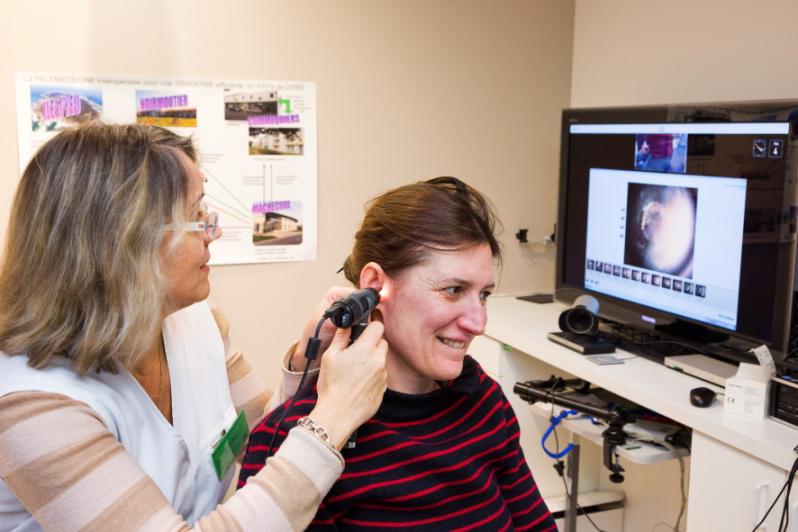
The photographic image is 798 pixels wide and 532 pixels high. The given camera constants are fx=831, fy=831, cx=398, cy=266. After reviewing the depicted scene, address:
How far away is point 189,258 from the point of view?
1469 millimetres

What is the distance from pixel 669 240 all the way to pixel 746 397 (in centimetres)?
58

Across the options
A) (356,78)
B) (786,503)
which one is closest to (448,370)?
(786,503)

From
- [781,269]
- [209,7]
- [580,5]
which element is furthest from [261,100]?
[781,269]

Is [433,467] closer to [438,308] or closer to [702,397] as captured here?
[438,308]

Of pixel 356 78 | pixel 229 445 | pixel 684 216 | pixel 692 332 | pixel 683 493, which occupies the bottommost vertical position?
pixel 683 493

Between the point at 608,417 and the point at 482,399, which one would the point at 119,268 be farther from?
the point at 608,417

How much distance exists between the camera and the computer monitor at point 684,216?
204 cm

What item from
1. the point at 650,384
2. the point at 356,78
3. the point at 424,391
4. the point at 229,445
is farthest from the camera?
the point at 356,78

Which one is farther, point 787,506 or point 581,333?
point 581,333

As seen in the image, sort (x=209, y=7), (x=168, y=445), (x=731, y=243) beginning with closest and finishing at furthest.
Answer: (x=168, y=445) → (x=731, y=243) → (x=209, y=7)

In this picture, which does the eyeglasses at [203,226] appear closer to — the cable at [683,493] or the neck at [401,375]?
the neck at [401,375]

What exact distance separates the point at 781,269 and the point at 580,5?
1582 millimetres

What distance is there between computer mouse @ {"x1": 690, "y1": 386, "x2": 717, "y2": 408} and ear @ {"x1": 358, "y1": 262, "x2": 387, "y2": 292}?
38.0 inches

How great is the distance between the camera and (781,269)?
2.00 metres
